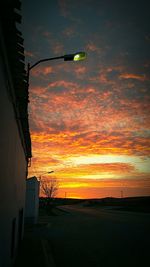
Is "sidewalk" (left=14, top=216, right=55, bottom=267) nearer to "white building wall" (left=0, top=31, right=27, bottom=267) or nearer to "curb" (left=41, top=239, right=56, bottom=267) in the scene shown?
"curb" (left=41, top=239, right=56, bottom=267)

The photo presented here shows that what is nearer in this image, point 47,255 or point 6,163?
point 6,163

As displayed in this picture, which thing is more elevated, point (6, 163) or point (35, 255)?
point (6, 163)

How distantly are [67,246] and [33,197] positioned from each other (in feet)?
47.4

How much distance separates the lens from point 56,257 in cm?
1223

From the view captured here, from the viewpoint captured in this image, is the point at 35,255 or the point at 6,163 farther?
the point at 35,255

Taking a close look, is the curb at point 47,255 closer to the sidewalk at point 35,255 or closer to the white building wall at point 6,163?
the sidewalk at point 35,255

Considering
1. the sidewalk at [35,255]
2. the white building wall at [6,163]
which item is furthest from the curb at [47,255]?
the white building wall at [6,163]

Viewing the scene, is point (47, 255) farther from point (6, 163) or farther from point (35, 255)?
point (6, 163)

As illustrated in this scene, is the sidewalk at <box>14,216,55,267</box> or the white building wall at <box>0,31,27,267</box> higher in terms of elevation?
the white building wall at <box>0,31,27,267</box>

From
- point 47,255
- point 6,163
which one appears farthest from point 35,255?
point 6,163

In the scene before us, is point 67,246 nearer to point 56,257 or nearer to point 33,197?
point 56,257

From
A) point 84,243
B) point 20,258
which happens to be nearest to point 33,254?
point 20,258

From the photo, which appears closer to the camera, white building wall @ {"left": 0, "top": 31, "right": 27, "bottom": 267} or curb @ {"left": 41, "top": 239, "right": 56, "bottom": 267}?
white building wall @ {"left": 0, "top": 31, "right": 27, "bottom": 267}

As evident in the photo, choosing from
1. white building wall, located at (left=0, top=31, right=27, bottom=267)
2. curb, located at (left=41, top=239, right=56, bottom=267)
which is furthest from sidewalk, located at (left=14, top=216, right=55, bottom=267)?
white building wall, located at (left=0, top=31, right=27, bottom=267)
